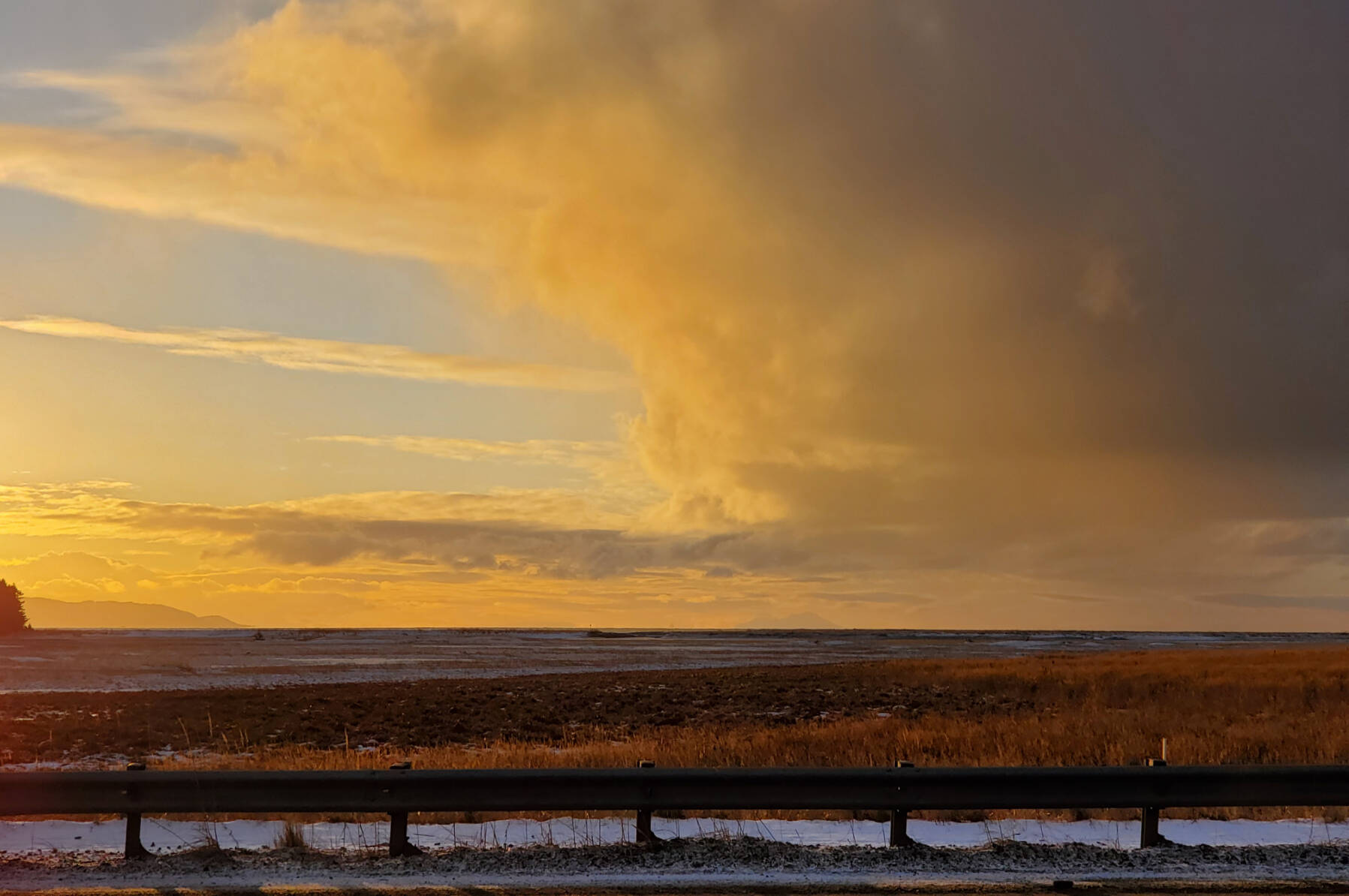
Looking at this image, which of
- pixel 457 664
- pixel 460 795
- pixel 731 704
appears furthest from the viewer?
pixel 457 664

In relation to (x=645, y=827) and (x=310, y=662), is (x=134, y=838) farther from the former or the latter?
(x=310, y=662)

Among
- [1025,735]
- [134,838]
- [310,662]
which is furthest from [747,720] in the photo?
[310,662]

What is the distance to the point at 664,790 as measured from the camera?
10055 mm

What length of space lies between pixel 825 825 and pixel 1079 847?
8.57 ft

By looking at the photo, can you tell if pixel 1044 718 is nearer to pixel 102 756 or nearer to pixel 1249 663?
pixel 102 756

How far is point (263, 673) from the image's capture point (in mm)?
58031

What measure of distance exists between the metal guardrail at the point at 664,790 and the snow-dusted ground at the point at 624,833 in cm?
47

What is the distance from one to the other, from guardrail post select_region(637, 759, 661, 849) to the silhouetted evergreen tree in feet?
416

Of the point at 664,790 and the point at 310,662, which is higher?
the point at 664,790

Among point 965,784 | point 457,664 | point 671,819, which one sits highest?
point 965,784

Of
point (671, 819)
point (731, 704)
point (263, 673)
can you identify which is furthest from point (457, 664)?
point (671, 819)

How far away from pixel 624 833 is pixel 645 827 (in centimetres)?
85

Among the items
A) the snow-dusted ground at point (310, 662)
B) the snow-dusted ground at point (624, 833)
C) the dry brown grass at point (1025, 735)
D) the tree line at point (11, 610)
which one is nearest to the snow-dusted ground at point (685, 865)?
the snow-dusted ground at point (624, 833)

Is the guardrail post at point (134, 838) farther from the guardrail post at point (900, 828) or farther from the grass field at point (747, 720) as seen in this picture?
the guardrail post at point (900, 828)
